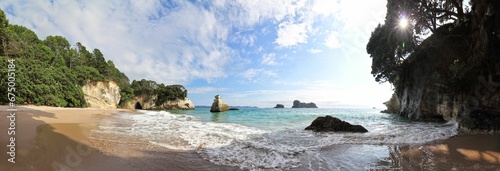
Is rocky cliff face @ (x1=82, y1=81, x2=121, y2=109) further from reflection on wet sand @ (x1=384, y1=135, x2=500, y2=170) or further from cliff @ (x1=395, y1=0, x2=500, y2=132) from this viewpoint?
cliff @ (x1=395, y1=0, x2=500, y2=132)

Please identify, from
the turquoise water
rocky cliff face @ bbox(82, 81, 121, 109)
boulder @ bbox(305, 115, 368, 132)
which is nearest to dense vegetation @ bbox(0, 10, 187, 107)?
rocky cliff face @ bbox(82, 81, 121, 109)

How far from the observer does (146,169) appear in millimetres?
4559

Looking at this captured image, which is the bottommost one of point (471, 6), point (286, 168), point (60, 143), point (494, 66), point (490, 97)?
point (286, 168)

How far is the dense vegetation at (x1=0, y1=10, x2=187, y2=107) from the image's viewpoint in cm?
2214

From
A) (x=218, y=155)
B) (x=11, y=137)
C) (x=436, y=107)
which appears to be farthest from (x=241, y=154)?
(x=436, y=107)

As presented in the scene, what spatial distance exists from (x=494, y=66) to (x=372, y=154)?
10.4 metres

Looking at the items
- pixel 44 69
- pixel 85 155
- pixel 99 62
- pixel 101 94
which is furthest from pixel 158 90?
pixel 85 155

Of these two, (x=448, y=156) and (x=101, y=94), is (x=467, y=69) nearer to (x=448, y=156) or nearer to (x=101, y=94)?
(x=448, y=156)

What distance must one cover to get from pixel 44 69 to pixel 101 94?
54.1 ft

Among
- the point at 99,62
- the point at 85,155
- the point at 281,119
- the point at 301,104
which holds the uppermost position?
the point at 99,62

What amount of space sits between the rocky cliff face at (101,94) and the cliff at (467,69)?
144ft

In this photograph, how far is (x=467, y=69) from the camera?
39.1 feet

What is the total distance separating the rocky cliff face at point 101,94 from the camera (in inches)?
1525

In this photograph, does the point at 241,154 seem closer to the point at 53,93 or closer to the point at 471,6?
the point at 471,6
